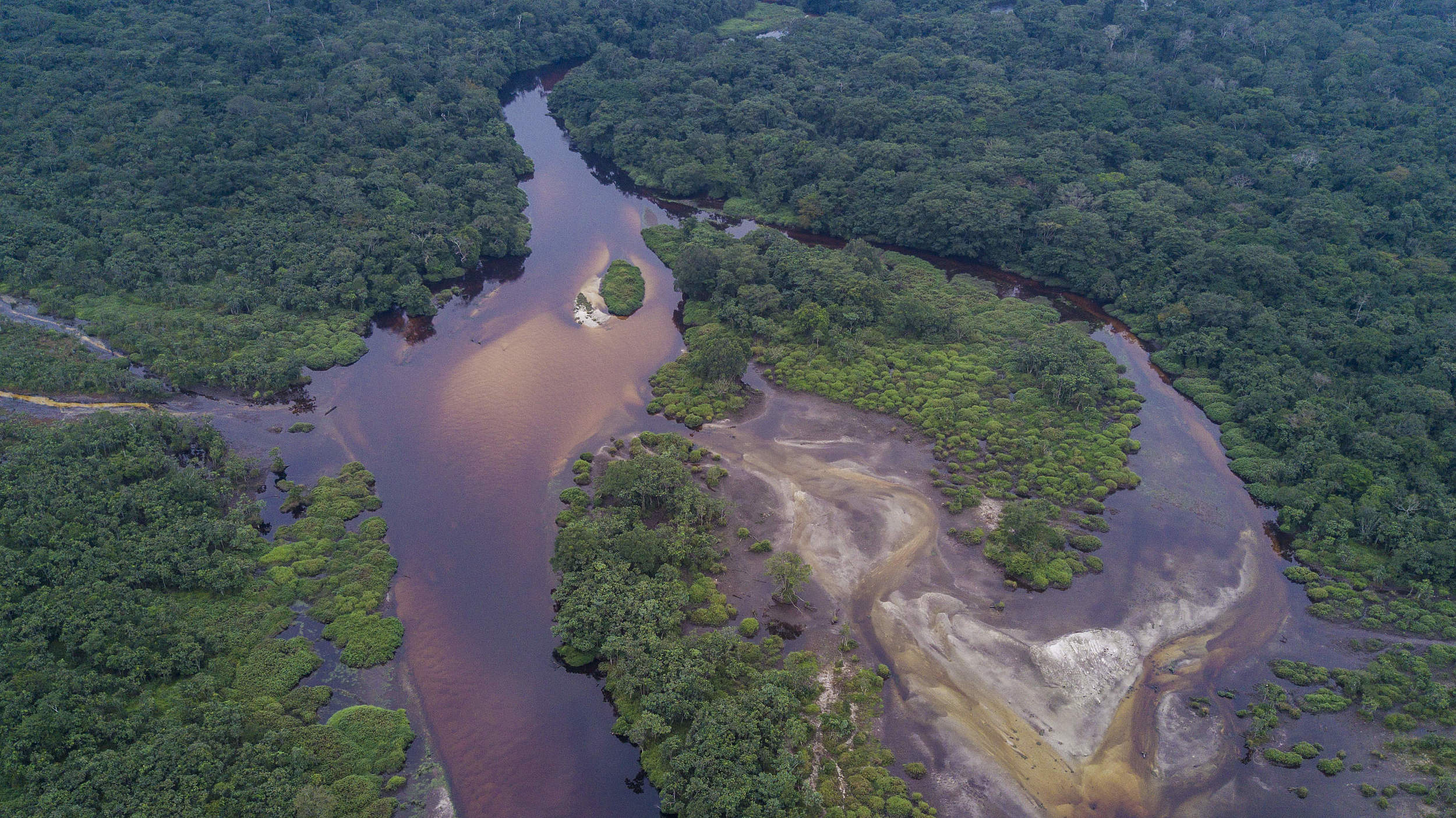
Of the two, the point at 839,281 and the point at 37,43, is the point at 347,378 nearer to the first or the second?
the point at 839,281

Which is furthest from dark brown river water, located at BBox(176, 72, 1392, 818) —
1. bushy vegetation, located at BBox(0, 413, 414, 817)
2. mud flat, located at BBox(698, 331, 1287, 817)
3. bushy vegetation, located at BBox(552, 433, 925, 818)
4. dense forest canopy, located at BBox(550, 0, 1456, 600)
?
dense forest canopy, located at BBox(550, 0, 1456, 600)

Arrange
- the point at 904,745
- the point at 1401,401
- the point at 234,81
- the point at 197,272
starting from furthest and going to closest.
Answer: the point at 234,81 → the point at 197,272 → the point at 1401,401 → the point at 904,745

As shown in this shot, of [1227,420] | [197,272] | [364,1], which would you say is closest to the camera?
[1227,420]

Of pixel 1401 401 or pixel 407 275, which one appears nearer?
pixel 1401 401

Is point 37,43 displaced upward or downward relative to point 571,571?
upward

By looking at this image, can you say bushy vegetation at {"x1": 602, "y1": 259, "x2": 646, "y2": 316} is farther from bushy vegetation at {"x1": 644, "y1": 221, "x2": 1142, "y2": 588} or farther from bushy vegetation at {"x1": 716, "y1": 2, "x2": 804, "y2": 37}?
bushy vegetation at {"x1": 716, "y1": 2, "x2": 804, "y2": 37}

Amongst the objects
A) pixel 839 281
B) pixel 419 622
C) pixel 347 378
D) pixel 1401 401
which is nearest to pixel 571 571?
pixel 419 622
